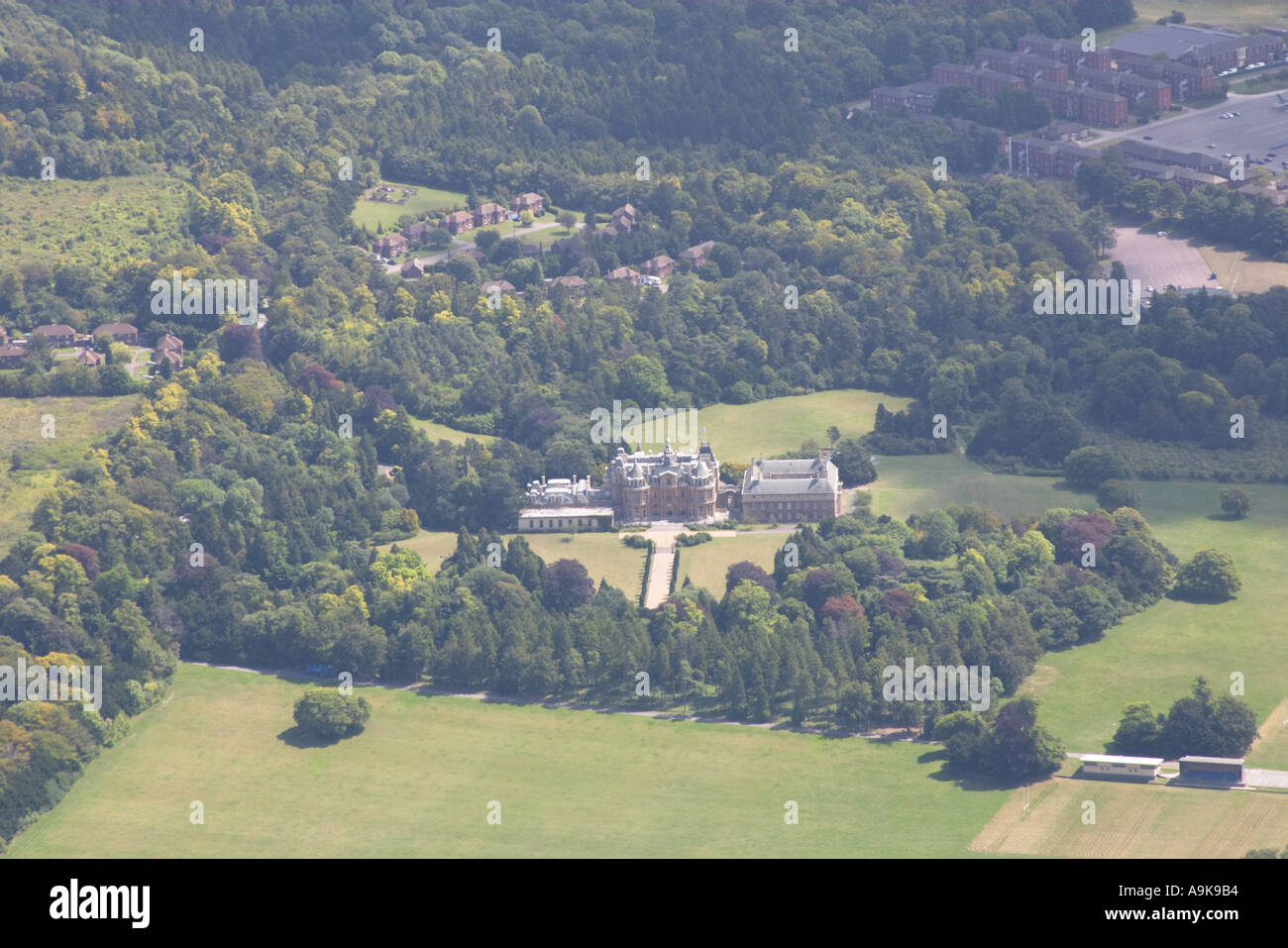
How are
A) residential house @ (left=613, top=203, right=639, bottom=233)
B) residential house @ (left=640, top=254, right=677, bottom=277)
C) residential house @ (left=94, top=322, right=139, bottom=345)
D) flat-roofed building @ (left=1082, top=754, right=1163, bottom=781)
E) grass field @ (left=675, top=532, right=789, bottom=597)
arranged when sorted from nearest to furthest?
flat-roofed building @ (left=1082, top=754, right=1163, bottom=781) → grass field @ (left=675, top=532, right=789, bottom=597) → residential house @ (left=94, top=322, right=139, bottom=345) → residential house @ (left=640, top=254, right=677, bottom=277) → residential house @ (left=613, top=203, right=639, bottom=233)

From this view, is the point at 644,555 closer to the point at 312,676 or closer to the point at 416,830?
the point at 312,676

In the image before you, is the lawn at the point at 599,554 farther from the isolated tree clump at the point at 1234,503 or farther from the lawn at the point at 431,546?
the isolated tree clump at the point at 1234,503

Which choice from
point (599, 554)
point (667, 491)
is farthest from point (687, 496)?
point (599, 554)

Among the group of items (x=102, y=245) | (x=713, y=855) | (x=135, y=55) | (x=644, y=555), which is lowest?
(x=713, y=855)

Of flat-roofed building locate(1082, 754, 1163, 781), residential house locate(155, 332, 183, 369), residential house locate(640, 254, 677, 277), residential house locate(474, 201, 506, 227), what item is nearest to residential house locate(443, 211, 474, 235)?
residential house locate(474, 201, 506, 227)

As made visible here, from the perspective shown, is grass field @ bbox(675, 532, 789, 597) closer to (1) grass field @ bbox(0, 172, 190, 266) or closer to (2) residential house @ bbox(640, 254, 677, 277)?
(2) residential house @ bbox(640, 254, 677, 277)

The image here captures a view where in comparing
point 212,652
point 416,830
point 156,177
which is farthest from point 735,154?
point 416,830

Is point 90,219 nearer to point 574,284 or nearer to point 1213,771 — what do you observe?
point 574,284
